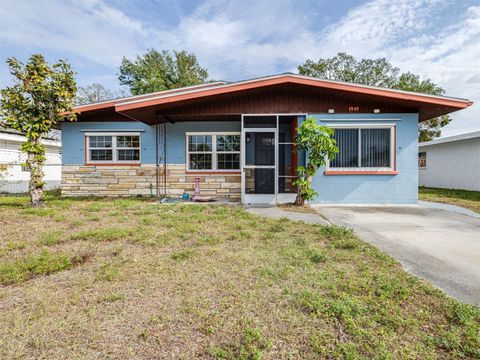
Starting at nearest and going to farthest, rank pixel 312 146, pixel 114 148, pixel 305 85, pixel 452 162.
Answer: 1. pixel 312 146
2. pixel 305 85
3. pixel 114 148
4. pixel 452 162

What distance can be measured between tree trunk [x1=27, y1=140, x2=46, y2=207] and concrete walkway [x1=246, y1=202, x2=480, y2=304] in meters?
5.66

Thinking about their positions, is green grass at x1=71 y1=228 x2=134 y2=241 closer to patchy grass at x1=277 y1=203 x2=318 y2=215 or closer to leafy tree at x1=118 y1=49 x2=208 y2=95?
patchy grass at x1=277 y1=203 x2=318 y2=215

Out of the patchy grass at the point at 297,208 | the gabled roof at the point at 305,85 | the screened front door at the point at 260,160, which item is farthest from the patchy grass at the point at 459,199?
the screened front door at the point at 260,160

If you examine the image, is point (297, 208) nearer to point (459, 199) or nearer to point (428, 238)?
point (428, 238)

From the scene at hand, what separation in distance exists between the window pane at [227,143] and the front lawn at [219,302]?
550 cm

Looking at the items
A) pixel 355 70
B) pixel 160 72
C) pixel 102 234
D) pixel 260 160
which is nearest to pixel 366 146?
pixel 260 160

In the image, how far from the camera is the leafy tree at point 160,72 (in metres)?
24.9

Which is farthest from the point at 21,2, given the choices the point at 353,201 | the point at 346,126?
the point at 353,201

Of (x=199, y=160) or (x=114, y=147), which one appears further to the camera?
(x=114, y=147)

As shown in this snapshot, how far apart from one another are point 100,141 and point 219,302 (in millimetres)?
9215

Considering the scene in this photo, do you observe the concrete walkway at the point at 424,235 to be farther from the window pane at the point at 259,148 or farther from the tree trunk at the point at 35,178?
the tree trunk at the point at 35,178

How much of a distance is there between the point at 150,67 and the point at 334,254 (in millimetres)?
28101

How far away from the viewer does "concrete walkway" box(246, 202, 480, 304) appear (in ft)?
8.80

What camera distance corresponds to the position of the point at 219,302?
220cm
